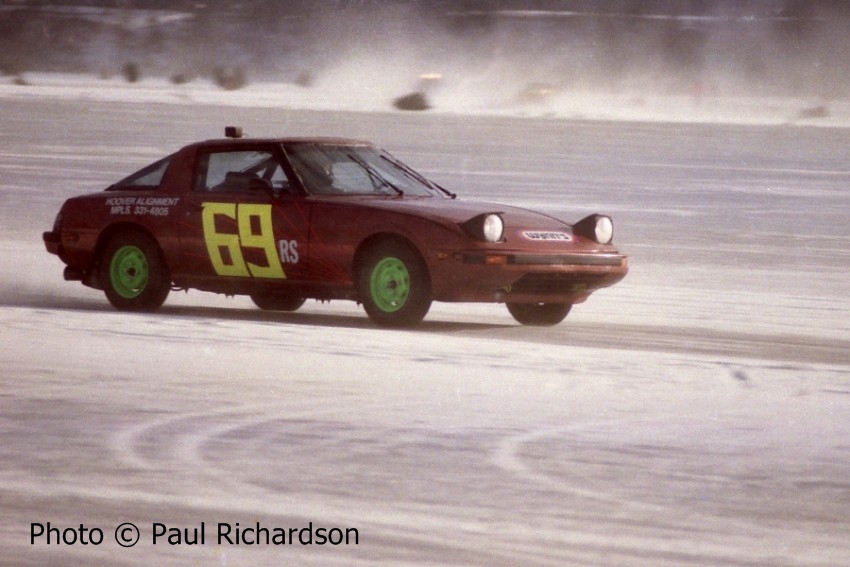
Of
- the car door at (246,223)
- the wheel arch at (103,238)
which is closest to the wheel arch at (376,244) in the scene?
the car door at (246,223)

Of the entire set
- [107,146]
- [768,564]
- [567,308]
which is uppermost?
[107,146]

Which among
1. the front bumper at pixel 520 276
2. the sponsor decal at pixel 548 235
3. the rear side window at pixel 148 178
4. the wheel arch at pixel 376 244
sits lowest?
the front bumper at pixel 520 276

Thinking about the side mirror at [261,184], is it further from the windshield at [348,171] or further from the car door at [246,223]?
the windshield at [348,171]

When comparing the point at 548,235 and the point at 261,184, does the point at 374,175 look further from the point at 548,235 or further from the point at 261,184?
the point at 548,235

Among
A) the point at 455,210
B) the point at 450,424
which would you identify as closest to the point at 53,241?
the point at 455,210

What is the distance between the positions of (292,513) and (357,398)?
2778mm

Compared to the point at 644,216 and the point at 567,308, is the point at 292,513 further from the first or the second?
the point at 644,216

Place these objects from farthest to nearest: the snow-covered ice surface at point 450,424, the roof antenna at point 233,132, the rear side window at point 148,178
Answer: the roof antenna at point 233,132
the rear side window at point 148,178
the snow-covered ice surface at point 450,424

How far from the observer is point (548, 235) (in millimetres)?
12469

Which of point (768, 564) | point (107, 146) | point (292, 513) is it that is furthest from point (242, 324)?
point (107, 146)

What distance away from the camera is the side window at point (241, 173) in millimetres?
13047

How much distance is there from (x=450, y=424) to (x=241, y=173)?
15.7 ft

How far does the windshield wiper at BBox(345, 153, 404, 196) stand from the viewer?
13.4 meters

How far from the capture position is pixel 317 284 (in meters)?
12.8
